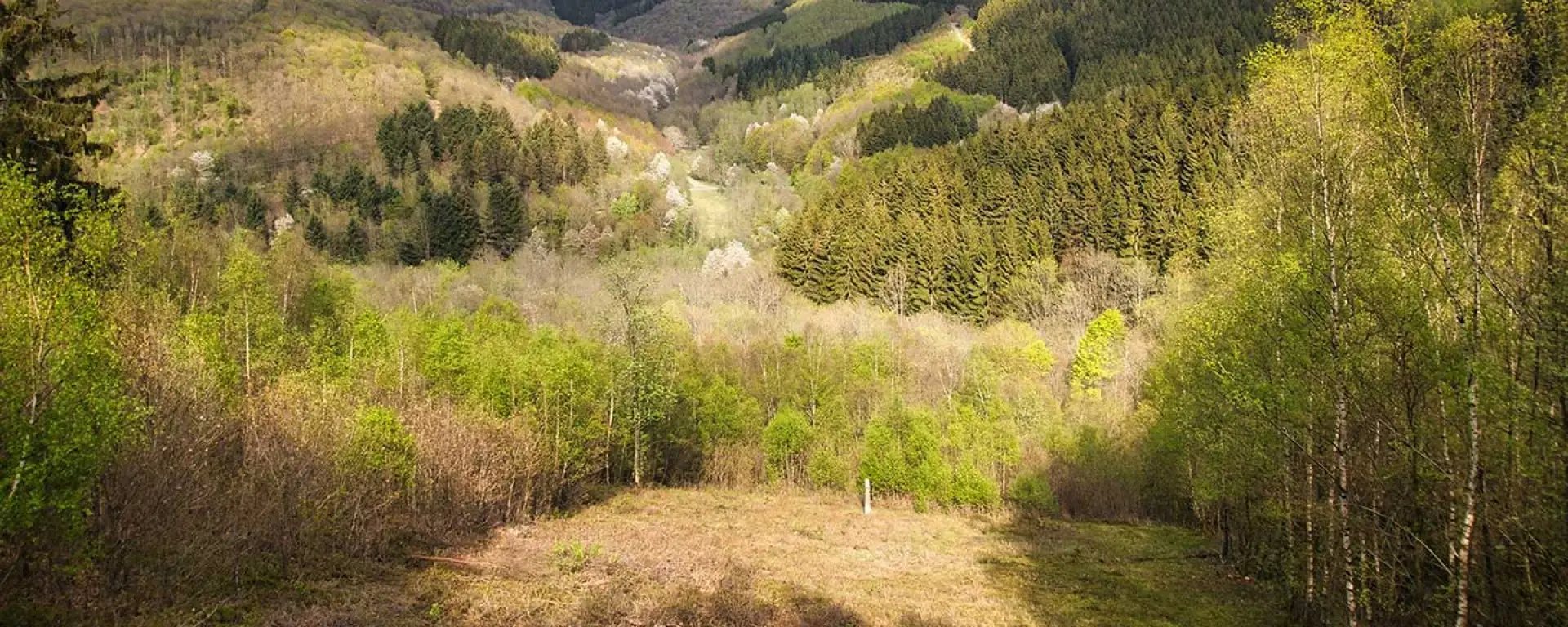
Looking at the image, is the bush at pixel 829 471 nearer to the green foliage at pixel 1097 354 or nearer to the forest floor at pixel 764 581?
the forest floor at pixel 764 581

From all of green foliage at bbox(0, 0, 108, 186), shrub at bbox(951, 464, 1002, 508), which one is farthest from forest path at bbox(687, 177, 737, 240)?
green foliage at bbox(0, 0, 108, 186)

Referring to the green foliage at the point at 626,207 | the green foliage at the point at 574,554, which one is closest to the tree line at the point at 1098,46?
the green foliage at the point at 626,207

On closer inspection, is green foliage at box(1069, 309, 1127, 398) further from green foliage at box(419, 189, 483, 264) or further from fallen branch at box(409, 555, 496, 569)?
green foliage at box(419, 189, 483, 264)

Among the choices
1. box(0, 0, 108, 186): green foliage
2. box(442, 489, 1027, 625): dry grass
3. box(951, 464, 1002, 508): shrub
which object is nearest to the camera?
box(442, 489, 1027, 625): dry grass

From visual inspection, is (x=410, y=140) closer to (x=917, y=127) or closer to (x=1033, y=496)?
(x=917, y=127)

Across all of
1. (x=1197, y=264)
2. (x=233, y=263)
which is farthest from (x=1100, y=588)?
(x=1197, y=264)

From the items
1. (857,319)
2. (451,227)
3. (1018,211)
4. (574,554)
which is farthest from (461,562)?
(451,227)
